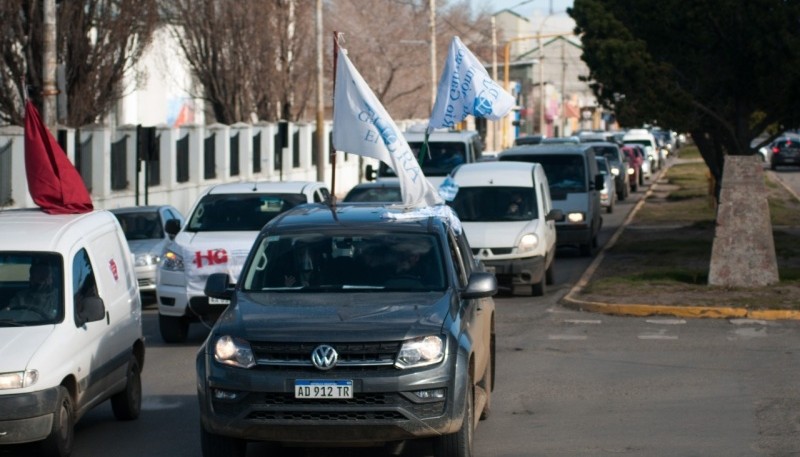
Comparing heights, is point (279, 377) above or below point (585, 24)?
below

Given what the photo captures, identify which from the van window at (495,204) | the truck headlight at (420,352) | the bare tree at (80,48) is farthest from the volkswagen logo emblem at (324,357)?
the bare tree at (80,48)

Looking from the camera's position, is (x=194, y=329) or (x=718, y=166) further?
(x=718, y=166)

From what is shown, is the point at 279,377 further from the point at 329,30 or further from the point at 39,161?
the point at 329,30

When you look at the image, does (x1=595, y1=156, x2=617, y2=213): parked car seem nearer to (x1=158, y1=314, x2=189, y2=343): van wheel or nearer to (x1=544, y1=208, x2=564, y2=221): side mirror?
(x1=544, y1=208, x2=564, y2=221): side mirror

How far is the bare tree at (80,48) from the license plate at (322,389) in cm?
2230

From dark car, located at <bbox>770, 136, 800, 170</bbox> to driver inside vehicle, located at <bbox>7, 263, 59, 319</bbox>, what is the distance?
194 ft

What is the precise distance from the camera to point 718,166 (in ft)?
95.1

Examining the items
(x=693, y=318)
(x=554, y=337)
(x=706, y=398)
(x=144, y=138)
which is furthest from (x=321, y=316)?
(x=144, y=138)

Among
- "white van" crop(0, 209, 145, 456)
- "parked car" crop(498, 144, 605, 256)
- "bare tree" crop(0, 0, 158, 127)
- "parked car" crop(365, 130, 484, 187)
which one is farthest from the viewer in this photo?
"parked car" crop(365, 130, 484, 187)

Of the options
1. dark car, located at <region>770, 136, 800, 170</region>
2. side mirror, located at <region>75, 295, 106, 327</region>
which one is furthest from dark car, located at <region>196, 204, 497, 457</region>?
dark car, located at <region>770, 136, 800, 170</region>

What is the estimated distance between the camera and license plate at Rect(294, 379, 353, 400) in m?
8.02

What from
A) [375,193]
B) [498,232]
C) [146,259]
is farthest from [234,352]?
[375,193]

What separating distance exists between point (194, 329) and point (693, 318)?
6.34 meters

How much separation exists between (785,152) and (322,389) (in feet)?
199
